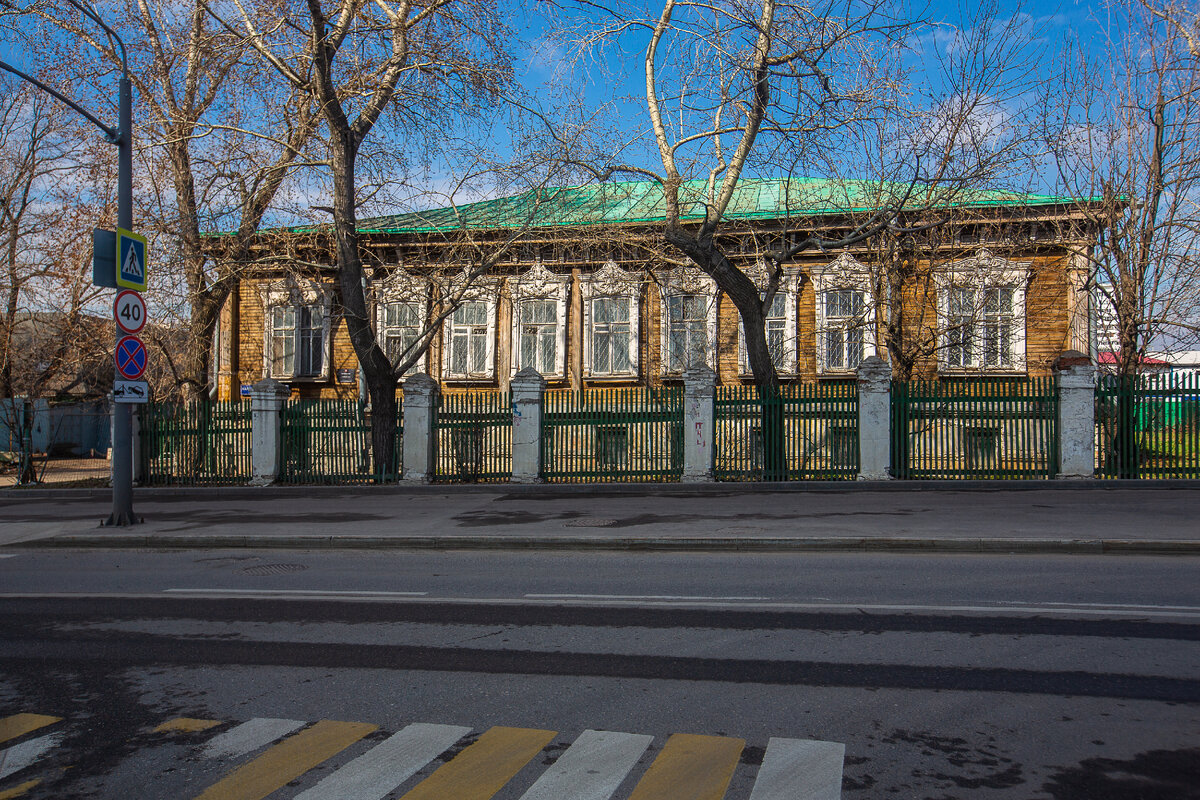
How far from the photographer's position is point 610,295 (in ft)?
79.6

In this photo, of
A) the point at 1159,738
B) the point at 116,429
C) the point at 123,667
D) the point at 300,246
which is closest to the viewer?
the point at 1159,738

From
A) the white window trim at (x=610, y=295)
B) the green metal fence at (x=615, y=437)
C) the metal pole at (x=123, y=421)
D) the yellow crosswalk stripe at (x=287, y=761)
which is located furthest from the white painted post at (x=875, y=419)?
the yellow crosswalk stripe at (x=287, y=761)

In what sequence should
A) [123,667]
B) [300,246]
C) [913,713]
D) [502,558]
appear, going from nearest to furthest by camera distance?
[913,713] → [123,667] → [502,558] → [300,246]

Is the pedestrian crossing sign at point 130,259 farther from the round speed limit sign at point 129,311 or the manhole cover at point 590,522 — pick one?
the manhole cover at point 590,522

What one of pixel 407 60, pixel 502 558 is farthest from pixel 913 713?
pixel 407 60

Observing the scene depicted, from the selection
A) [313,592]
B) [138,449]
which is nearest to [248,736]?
[313,592]

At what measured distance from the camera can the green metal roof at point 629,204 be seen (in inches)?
739

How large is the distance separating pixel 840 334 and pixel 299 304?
1447cm

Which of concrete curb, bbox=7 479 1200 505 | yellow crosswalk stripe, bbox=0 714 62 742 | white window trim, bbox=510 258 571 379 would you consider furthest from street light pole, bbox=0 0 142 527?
white window trim, bbox=510 258 571 379

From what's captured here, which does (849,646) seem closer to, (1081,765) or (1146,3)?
(1081,765)

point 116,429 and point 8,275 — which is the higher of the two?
point 8,275

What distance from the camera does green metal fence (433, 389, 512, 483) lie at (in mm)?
18938

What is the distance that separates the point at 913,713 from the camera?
4.79 metres

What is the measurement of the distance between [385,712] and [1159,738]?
13.6 feet
